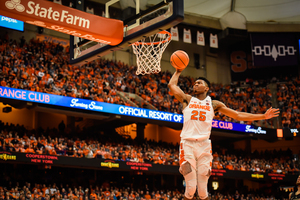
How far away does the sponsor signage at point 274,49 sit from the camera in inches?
1341

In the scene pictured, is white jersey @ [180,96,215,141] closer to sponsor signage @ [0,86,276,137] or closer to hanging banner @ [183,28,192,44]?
sponsor signage @ [0,86,276,137]

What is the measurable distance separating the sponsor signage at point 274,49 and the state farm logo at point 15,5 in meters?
28.9

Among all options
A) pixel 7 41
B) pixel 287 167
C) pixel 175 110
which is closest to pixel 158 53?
pixel 175 110

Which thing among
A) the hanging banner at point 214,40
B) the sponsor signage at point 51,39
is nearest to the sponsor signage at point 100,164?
the sponsor signage at point 51,39

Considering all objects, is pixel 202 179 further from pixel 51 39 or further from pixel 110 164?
pixel 51 39

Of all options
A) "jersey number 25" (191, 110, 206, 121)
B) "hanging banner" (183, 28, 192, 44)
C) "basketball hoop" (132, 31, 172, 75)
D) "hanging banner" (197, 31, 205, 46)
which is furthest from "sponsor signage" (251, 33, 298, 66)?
"jersey number 25" (191, 110, 206, 121)

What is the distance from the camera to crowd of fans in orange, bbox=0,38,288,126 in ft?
67.9

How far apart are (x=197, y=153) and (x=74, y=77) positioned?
59.6 ft

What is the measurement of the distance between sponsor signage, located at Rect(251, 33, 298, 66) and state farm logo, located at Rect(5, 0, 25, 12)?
94.8 feet

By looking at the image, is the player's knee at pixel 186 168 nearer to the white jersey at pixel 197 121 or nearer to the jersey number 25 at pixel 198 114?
the white jersey at pixel 197 121

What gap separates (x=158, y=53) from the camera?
51.2 feet

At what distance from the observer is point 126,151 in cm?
2255

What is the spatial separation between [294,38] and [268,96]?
618cm

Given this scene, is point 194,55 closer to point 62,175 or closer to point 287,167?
point 287,167
